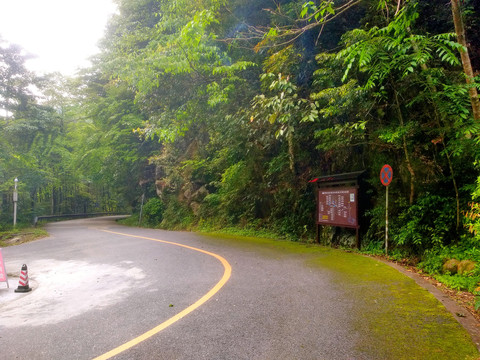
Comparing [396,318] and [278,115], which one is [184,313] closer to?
[396,318]

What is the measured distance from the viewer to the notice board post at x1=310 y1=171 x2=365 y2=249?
30.6 feet

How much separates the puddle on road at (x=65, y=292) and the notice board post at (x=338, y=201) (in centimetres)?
611

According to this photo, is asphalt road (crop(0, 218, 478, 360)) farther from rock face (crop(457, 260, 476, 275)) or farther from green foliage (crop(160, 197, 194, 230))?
green foliage (crop(160, 197, 194, 230))

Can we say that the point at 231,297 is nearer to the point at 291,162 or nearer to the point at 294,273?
the point at 294,273

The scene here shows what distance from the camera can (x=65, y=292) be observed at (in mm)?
5734

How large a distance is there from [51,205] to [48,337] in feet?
120

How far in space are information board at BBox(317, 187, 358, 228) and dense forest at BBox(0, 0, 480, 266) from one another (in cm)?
59

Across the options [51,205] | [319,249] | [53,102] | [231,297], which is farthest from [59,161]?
[231,297]

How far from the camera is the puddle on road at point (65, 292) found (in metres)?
4.51

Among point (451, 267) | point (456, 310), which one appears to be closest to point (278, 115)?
point (451, 267)

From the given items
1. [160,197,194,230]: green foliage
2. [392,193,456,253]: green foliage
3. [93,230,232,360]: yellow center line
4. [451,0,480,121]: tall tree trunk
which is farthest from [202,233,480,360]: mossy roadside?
[160,197,194,230]: green foliage

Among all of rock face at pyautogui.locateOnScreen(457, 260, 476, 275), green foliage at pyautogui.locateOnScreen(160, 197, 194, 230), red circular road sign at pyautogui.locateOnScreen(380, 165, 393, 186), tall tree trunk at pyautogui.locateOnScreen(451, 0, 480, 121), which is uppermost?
tall tree trunk at pyautogui.locateOnScreen(451, 0, 480, 121)

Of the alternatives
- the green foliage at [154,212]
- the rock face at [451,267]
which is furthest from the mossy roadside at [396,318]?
the green foliage at [154,212]

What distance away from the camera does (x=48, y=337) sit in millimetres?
3643
